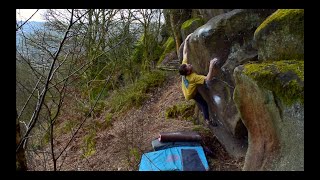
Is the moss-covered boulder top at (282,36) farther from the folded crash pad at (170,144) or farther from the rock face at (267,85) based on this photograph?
the folded crash pad at (170,144)

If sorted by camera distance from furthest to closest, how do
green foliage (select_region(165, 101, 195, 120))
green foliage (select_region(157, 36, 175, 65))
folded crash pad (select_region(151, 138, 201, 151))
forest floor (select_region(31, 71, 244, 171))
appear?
green foliage (select_region(157, 36, 175, 65)) → green foliage (select_region(165, 101, 195, 120)) → forest floor (select_region(31, 71, 244, 171)) → folded crash pad (select_region(151, 138, 201, 151))

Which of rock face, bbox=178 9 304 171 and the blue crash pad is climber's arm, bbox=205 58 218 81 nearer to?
rock face, bbox=178 9 304 171

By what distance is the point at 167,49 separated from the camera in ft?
50.9

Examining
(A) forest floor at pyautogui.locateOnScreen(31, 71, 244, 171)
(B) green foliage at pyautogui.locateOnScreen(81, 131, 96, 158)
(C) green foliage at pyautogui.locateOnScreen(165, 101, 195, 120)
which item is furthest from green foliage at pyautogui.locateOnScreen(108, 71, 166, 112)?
(C) green foliage at pyautogui.locateOnScreen(165, 101, 195, 120)

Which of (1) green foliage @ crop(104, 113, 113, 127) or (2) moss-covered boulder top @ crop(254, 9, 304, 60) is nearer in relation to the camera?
(2) moss-covered boulder top @ crop(254, 9, 304, 60)

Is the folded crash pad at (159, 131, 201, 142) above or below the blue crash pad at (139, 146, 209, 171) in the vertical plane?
above

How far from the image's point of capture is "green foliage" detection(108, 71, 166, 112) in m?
12.5

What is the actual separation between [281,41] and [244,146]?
108 inches

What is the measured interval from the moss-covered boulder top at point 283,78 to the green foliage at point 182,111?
17.4 ft

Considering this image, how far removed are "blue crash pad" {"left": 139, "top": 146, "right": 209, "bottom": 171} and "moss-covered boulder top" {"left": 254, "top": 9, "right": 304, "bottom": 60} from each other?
2.53 meters

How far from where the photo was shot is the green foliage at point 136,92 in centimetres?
1250
